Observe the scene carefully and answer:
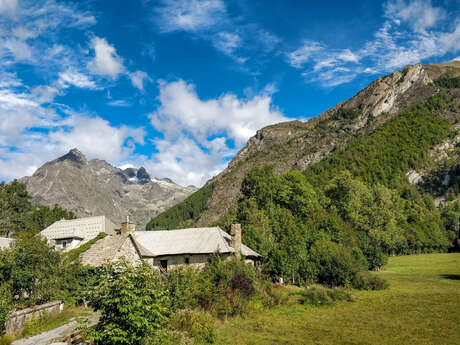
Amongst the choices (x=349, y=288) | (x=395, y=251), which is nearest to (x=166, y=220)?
(x=395, y=251)

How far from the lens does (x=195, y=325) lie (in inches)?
762

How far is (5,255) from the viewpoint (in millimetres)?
23156

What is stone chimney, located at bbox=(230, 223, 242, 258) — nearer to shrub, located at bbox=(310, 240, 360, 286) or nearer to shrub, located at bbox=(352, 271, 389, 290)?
shrub, located at bbox=(310, 240, 360, 286)

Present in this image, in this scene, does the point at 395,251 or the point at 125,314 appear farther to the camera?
the point at 395,251

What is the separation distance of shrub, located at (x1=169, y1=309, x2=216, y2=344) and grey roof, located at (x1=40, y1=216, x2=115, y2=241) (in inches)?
1182

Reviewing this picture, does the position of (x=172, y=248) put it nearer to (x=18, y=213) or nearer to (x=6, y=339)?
(x=6, y=339)

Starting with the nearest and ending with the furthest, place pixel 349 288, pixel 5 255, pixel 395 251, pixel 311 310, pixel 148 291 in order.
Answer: pixel 148 291 → pixel 5 255 → pixel 311 310 → pixel 349 288 → pixel 395 251

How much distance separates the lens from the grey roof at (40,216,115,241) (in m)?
46.2

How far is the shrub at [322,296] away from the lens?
98.0ft

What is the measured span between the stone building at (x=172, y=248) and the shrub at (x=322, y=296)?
7973 millimetres

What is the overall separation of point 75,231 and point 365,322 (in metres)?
39.8

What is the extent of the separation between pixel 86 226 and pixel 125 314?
39215 mm

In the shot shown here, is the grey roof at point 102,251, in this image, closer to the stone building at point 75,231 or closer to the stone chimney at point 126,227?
the stone chimney at point 126,227

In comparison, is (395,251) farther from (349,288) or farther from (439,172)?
(439,172)
